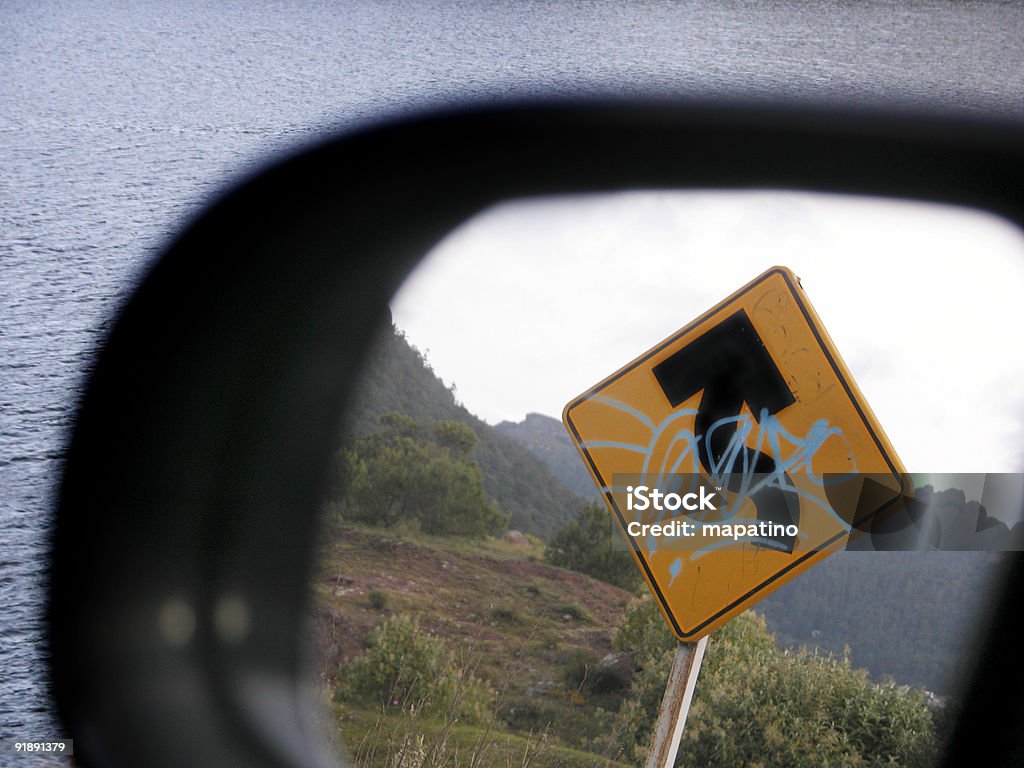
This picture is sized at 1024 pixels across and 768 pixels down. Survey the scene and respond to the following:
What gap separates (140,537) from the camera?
1.85 m

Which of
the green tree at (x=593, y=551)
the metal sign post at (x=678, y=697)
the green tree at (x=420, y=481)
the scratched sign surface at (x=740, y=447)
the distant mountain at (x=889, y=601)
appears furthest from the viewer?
the green tree at (x=420, y=481)

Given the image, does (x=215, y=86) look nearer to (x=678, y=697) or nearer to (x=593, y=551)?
(x=593, y=551)

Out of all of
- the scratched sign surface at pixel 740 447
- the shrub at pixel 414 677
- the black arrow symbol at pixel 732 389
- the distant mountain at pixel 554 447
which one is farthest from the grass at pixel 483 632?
the black arrow symbol at pixel 732 389

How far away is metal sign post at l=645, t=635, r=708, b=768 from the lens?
5.67 ft

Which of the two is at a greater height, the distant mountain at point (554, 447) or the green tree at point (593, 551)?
the distant mountain at point (554, 447)

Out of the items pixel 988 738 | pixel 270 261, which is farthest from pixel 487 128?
pixel 988 738

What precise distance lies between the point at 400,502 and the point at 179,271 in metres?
0.91

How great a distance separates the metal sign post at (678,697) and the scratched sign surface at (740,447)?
1.6 inches

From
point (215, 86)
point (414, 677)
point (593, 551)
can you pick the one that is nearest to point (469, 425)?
point (593, 551)

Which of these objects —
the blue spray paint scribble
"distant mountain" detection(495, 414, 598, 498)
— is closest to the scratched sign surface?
the blue spray paint scribble

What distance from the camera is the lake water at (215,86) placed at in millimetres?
2293

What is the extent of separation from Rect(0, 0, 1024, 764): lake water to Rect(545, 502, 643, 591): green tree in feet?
4.06

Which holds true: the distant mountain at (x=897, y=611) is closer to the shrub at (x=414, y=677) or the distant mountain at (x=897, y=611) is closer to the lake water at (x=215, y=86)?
the shrub at (x=414, y=677)

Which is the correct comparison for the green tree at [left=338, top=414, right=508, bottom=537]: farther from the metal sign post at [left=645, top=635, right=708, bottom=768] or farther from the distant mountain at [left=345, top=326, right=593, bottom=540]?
the metal sign post at [left=645, top=635, right=708, bottom=768]
